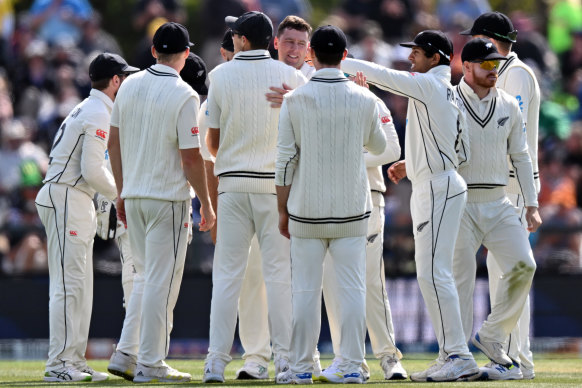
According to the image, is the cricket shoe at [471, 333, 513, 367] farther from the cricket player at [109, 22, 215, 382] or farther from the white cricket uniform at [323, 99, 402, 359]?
the cricket player at [109, 22, 215, 382]

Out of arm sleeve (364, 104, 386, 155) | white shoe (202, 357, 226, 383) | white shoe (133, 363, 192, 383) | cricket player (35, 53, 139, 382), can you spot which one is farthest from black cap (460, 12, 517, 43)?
white shoe (133, 363, 192, 383)

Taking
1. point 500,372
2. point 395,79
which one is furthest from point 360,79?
point 500,372

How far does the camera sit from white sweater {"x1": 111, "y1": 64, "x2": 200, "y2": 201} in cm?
824

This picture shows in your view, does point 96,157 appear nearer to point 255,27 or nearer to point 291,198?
point 255,27

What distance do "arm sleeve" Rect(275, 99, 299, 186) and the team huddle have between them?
1 cm

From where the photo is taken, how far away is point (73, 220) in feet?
29.4

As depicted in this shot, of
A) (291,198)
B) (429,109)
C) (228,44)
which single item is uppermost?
(228,44)

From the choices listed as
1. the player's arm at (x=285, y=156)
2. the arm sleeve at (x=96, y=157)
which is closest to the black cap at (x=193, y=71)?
the arm sleeve at (x=96, y=157)

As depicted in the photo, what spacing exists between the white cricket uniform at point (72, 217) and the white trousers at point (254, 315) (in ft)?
4.04

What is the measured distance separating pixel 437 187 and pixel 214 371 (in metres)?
2.08

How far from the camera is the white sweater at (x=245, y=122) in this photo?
822cm

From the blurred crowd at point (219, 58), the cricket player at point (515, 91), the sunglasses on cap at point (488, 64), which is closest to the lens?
the sunglasses on cap at point (488, 64)

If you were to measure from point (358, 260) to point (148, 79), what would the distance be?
2.06 metres

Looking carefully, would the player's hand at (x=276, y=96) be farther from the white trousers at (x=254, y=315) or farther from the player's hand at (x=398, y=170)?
the player's hand at (x=398, y=170)
